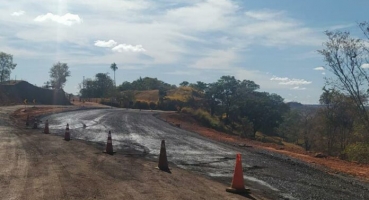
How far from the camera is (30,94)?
8731 cm

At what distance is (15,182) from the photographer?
848 centimetres

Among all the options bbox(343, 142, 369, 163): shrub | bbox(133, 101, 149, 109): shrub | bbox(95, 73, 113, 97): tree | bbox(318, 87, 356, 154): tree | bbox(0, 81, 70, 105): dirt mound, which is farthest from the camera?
bbox(95, 73, 113, 97): tree

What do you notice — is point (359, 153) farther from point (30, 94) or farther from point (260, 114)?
point (30, 94)

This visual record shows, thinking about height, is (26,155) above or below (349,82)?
below

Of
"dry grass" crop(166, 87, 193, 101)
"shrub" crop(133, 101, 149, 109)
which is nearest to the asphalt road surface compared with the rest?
"shrub" crop(133, 101, 149, 109)

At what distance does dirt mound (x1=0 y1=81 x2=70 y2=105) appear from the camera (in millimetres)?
80062

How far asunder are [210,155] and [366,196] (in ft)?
23.2

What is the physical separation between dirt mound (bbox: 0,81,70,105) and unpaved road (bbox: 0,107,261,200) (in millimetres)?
69973

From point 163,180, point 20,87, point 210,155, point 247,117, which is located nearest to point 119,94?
point 20,87

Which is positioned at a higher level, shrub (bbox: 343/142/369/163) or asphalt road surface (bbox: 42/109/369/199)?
asphalt road surface (bbox: 42/109/369/199)

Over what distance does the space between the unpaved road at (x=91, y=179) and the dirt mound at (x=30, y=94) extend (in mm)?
69973

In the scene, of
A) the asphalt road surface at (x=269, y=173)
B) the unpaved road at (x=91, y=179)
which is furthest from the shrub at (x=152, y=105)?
the unpaved road at (x=91, y=179)

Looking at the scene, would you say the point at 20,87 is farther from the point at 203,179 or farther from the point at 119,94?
the point at 203,179

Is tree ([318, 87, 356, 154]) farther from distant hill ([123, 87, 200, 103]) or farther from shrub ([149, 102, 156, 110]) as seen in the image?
distant hill ([123, 87, 200, 103])
